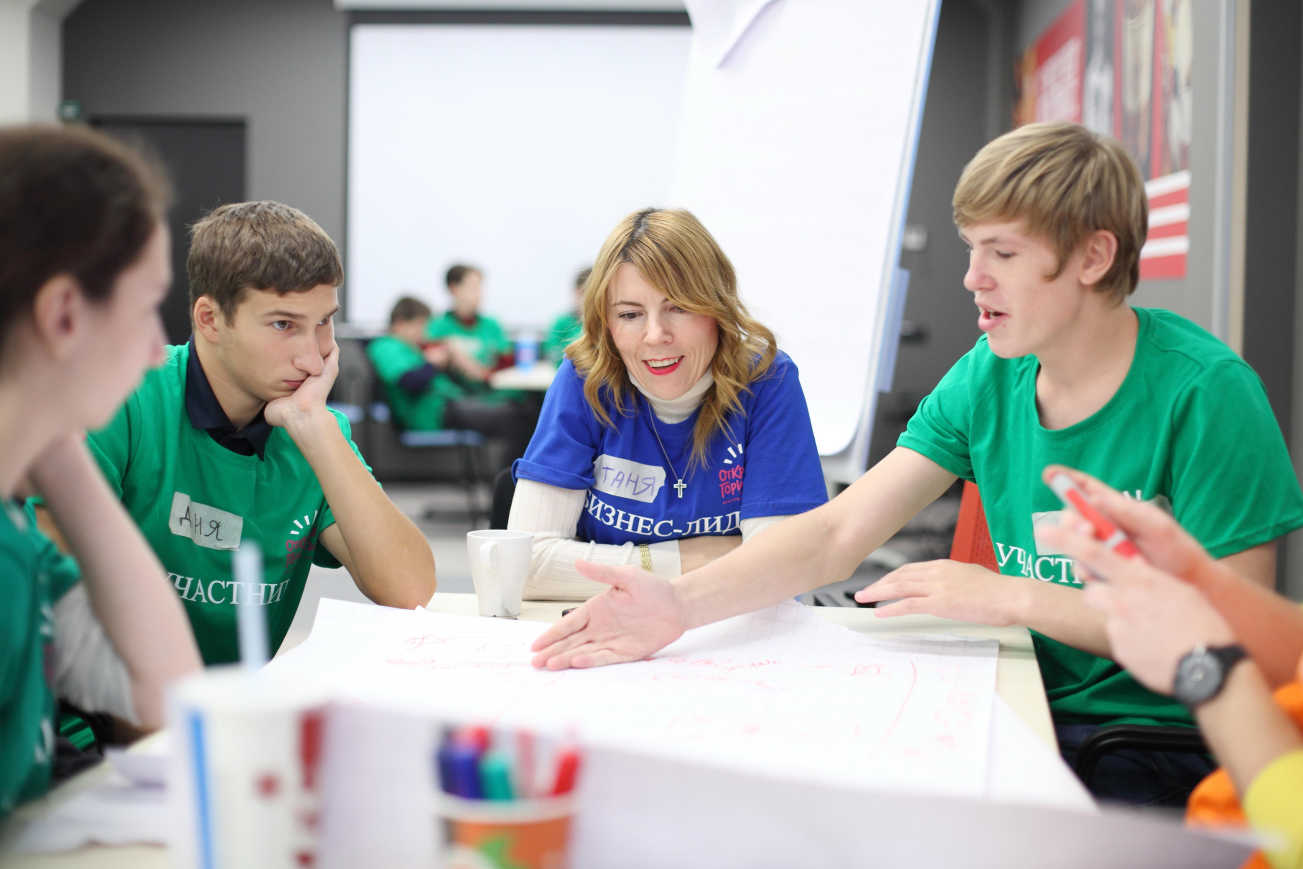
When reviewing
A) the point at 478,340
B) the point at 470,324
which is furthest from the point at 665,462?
the point at 470,324

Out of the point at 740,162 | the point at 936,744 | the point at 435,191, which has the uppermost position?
the point at 435,191

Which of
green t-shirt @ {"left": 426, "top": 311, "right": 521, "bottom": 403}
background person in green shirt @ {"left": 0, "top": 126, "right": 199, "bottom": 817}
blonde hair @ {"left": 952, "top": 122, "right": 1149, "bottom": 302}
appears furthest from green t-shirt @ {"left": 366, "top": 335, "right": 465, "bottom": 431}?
background person in green shirt @ {"left": 0, "top": 126, "right": 199, "bottom": 817}

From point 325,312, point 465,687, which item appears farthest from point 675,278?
point 465,687

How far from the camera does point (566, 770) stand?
532mm

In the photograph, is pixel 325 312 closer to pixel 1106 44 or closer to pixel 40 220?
pixel 40 220

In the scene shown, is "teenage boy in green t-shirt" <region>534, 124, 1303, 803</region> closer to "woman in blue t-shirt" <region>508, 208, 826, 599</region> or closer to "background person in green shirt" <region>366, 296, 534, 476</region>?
"woman in blue t-shirt" <region>508, 208, 826, 599</region>

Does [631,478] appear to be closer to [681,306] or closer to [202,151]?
[681,306]

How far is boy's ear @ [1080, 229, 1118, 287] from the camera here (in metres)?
1.23

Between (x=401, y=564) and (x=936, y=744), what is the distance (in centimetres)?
76

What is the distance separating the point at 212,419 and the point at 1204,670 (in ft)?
3.66

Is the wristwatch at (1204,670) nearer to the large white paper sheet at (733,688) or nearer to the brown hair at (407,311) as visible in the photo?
the large white paper sheet at (733,688)

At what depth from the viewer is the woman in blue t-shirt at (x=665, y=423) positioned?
153 centimetres

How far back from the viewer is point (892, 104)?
2064 millimetres

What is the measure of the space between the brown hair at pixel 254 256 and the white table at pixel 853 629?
1.48 ft
